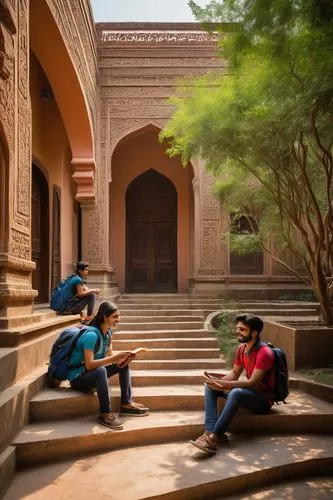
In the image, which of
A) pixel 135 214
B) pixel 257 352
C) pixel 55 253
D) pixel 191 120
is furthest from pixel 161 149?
pixel 257 352

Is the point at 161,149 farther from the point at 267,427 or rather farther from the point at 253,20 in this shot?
the point at 267,427

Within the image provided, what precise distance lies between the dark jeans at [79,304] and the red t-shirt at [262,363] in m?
2.95

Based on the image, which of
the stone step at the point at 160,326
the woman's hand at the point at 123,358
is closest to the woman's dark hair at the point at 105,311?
the woman's hand at the point at 123,358

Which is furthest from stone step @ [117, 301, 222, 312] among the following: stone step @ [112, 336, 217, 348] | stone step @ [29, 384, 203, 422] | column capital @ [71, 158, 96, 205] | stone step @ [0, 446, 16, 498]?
stone step @ [0, 446, 16, 498]

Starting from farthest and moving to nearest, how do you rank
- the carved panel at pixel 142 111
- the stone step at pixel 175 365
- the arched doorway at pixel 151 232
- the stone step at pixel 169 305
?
the arched doorway at pixel 151 232
the carved panel at pixel 142 111
the stone step at pixel 169 305
the stone step at pixel 175 365

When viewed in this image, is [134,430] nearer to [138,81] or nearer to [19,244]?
[19,244]

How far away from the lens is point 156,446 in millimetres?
4012

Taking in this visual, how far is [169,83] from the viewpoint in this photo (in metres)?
11.1

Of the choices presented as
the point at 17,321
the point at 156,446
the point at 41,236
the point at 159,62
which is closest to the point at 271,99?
the point at 17,321

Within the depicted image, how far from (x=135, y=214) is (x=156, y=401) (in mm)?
8917

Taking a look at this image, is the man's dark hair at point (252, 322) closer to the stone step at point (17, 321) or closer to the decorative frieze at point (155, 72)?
the stone step at point (17, 321)

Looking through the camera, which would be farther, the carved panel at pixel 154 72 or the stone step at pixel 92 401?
the carved panel at pixel 154 72

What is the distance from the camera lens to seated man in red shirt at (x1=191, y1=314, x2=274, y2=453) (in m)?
3.94

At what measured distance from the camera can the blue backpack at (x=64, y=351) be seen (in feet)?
14.1
